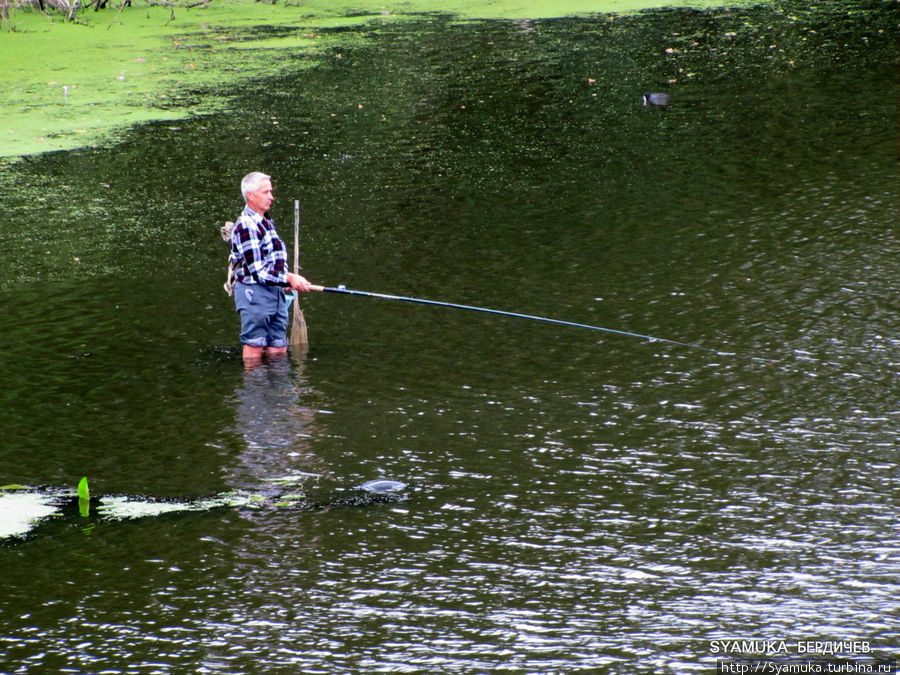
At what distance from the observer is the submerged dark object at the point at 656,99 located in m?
13.0

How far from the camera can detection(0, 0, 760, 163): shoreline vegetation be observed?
13.6 metres

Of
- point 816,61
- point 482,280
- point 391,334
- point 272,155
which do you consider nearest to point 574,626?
point 391,334

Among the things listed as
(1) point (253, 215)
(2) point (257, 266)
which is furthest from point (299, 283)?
(1) point (253, 215)

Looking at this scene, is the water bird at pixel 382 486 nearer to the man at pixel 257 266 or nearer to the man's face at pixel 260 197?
the man at pixel 257 266

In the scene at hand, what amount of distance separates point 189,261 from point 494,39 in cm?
990

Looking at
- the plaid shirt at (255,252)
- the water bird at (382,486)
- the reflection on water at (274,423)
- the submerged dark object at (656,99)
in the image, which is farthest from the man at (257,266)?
the submerged dark object at (656,99)

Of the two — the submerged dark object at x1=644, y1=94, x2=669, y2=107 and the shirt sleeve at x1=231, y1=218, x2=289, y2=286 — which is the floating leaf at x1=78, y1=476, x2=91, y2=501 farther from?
the submerged dark object at x1=644, y1=94, x2=669, y2=107

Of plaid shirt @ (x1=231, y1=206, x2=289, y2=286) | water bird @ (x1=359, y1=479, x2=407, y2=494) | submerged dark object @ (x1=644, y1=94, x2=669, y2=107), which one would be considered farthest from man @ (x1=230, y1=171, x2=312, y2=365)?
submerged dark object @ (x1=644, y1=94, x2=669, y2=107)

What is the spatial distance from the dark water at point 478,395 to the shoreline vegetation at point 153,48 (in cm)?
121

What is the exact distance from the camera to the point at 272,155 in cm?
1170

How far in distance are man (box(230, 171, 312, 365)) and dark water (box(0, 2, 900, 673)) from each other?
0.31m

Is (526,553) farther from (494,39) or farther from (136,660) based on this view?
(494,39)

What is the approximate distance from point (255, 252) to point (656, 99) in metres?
7.24

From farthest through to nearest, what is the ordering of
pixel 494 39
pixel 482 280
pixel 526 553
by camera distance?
pixel 494 39, pixel 482 280, pixel 526 553
